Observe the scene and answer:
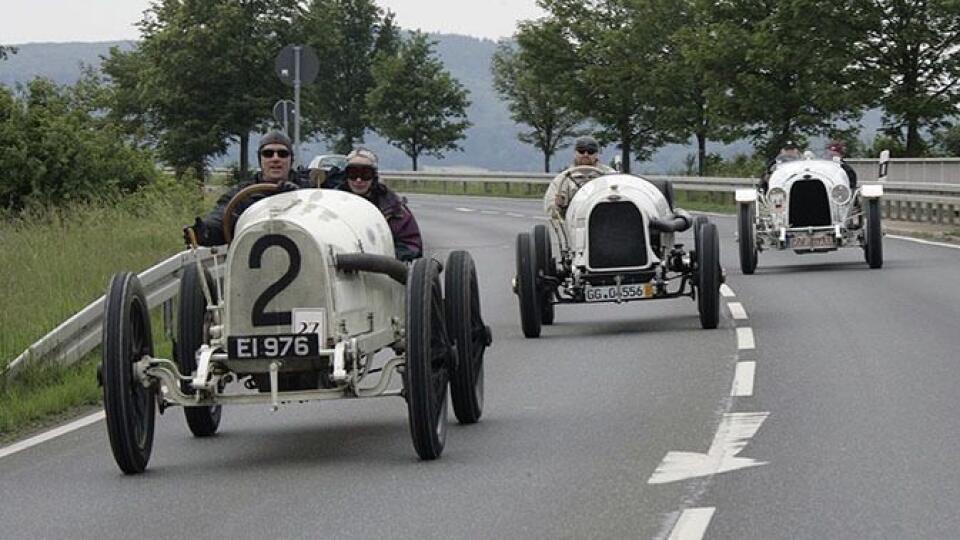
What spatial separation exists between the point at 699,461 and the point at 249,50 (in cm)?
5885

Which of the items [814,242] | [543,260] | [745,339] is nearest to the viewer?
[745,339]

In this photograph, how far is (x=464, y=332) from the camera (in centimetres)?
1065

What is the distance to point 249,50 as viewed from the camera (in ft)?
221

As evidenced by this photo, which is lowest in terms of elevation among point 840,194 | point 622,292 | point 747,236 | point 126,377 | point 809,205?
point 622,292

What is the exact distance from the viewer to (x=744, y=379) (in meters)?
13.3

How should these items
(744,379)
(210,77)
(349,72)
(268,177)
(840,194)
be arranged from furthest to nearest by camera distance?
(349,72) → (210,77) → (840,194) → (744,379) → (268,177)

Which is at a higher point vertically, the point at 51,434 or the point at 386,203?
the point at 386,203

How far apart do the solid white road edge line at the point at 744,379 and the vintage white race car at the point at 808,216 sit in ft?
32.8

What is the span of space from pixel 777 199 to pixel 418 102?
62.6 meters

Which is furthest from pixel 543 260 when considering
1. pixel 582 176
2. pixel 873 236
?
pixel 873 236

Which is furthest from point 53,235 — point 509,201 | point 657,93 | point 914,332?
point 657,93

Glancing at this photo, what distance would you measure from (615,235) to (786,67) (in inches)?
1758

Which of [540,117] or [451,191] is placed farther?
[540,117]

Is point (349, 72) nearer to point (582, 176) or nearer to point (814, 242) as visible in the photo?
point (814, 242)
